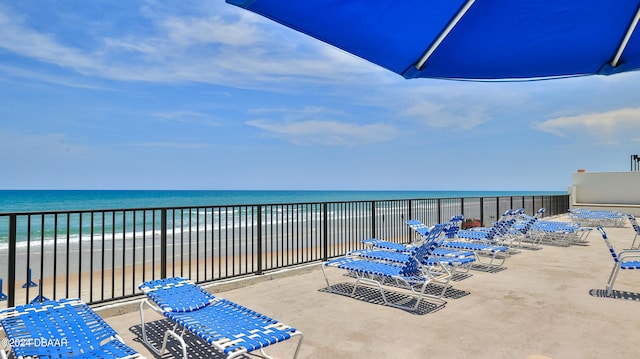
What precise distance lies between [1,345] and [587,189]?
23.4 m

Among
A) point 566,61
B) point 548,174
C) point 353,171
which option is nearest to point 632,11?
point 566,61

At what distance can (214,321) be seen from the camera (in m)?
2.85

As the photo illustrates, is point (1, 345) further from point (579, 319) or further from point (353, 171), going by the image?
point (353, 171)

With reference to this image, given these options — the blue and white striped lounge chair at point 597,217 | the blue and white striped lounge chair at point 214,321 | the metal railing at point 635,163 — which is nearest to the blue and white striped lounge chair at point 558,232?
the blue and white striped lounge chair at point 597,217

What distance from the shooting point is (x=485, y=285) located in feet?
17.5

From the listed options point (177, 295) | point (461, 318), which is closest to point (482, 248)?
point (461, 318)

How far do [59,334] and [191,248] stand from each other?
8313 mm

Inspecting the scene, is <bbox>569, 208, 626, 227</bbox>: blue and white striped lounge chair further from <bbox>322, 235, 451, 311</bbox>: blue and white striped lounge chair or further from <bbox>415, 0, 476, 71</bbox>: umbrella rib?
<bbox>415, 0, 476, 71</bbox>: umbrella rib

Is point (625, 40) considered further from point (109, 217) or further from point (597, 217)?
point (109, 217)

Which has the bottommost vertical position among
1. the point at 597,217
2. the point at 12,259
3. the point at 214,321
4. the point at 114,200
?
the point at 114,200

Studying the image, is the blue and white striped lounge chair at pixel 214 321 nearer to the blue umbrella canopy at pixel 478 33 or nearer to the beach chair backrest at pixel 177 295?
the beach chair backrest at pixel 177 295

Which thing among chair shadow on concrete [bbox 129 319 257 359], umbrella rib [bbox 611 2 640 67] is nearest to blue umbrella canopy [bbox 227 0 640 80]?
umbrella rib [bbox 611 2 640 67]

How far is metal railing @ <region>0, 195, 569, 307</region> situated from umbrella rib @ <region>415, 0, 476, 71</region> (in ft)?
11.0

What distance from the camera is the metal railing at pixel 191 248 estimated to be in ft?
14.7
